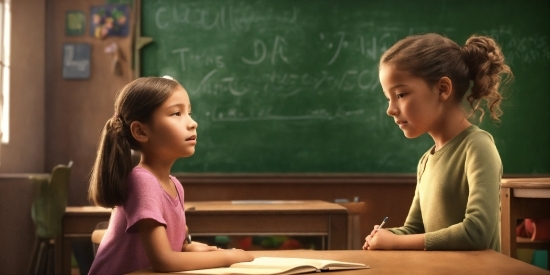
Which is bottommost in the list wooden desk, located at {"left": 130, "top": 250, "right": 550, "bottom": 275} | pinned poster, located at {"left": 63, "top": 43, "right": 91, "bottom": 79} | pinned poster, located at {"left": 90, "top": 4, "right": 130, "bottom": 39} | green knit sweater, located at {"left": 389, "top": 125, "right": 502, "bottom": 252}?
wooden desk, located at {"left": 130, "top": 250, "right": 550, "bottom": 275}

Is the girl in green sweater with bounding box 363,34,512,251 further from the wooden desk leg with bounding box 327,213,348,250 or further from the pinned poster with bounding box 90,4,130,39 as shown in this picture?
the pinned poster with bounding box 90,4,130,39

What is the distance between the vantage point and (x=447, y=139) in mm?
1737

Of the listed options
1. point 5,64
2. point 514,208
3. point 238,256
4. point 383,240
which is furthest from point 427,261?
point 5,64

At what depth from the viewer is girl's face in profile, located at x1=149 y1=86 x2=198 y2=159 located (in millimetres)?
1475

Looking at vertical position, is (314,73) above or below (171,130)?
above

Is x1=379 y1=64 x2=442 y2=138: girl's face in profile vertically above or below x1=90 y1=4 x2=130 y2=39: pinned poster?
below

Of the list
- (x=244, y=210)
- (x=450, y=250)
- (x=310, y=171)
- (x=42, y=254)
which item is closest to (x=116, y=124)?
(x=450, y=250)

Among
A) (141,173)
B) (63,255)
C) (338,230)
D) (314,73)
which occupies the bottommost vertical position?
(63,255)

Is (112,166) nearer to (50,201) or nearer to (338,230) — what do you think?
(338,230)

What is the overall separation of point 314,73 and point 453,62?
11.6 feet

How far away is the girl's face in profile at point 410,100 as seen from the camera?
165 centimetres

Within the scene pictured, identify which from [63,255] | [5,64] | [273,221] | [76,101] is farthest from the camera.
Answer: [76,101]

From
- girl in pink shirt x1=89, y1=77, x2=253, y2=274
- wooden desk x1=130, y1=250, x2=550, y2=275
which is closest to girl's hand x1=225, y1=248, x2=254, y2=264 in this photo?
girl in pink shirt x1=89, y1=77, x2=253, y2=274

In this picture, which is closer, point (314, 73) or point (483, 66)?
point (483, 66)
